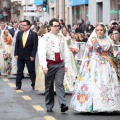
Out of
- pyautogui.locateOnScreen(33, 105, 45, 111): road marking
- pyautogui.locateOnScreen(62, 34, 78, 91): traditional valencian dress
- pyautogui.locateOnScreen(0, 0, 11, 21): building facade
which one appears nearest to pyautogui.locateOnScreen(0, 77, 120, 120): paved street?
pyautogui.locateOnScreen(33, 105, 45, 111): road marking

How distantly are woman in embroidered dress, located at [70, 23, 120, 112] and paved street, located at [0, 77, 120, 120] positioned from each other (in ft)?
0.62

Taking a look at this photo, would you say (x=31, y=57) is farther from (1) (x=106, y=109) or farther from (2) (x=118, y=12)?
(2) (x=118, y=12)

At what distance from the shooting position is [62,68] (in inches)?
498

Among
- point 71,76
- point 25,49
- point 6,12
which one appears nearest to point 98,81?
point 71,76

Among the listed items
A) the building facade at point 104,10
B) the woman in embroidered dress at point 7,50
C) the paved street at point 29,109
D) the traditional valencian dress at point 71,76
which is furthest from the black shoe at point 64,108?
the building facade at point 104,10

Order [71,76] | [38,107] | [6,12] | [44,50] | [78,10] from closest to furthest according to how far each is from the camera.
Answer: [44,50]
[38,107]
[71,76]
[78,10]
[6,12]

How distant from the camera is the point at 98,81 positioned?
12.6m

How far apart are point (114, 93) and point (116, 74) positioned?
447 mm

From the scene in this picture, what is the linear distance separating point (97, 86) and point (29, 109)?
5.07ft

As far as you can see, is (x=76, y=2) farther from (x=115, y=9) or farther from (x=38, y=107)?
(x=38, y=107)

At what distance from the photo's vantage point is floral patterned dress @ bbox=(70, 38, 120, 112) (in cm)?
1245

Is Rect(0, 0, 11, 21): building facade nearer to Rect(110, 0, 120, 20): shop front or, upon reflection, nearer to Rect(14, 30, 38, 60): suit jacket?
Rect(110, 0, 120, 20): shop front

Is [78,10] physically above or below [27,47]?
above

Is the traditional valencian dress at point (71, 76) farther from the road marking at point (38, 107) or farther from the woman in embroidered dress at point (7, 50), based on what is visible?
the woman in embroidered dress at point (7, 50)
